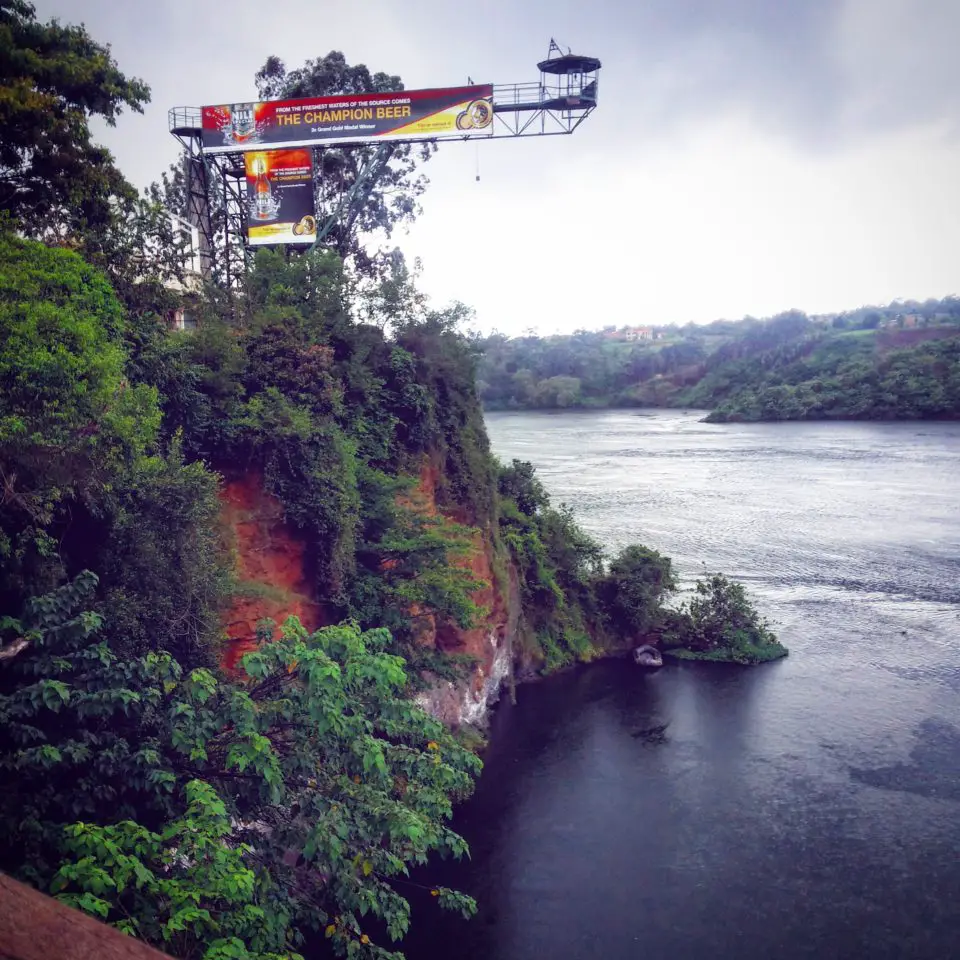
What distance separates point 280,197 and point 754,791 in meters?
22.4

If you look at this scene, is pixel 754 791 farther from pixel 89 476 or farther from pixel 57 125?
pixel 57 125

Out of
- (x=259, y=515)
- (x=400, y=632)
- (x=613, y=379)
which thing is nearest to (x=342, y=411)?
(x=259, y=515)

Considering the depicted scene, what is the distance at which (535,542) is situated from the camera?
27.9m

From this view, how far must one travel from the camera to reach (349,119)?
79.9ft

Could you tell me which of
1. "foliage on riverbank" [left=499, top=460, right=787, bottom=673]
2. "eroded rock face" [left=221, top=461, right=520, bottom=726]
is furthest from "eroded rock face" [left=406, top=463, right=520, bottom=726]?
"foliage on riverbank" [left=499, top=460, right=787, bottom=673]

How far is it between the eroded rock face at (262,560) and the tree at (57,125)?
223 inches

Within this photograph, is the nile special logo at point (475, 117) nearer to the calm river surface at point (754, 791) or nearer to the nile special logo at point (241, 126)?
the nile special logo at point (241, 126)

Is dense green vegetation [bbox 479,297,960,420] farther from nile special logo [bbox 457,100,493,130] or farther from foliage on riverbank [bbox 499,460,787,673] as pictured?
nile special logo [bbox 457,100,493,130]

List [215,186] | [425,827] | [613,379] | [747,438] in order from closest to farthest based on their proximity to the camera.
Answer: [425,827], [215,186], [747,438], [613,379]

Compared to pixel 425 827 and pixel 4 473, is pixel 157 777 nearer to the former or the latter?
pixel 425 827

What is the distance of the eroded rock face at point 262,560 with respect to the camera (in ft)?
50.8

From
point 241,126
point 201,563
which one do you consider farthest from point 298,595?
point 241,126

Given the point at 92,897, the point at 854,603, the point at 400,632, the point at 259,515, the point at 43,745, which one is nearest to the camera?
the point at 92,897

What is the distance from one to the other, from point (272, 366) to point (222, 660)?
21.9 ft
